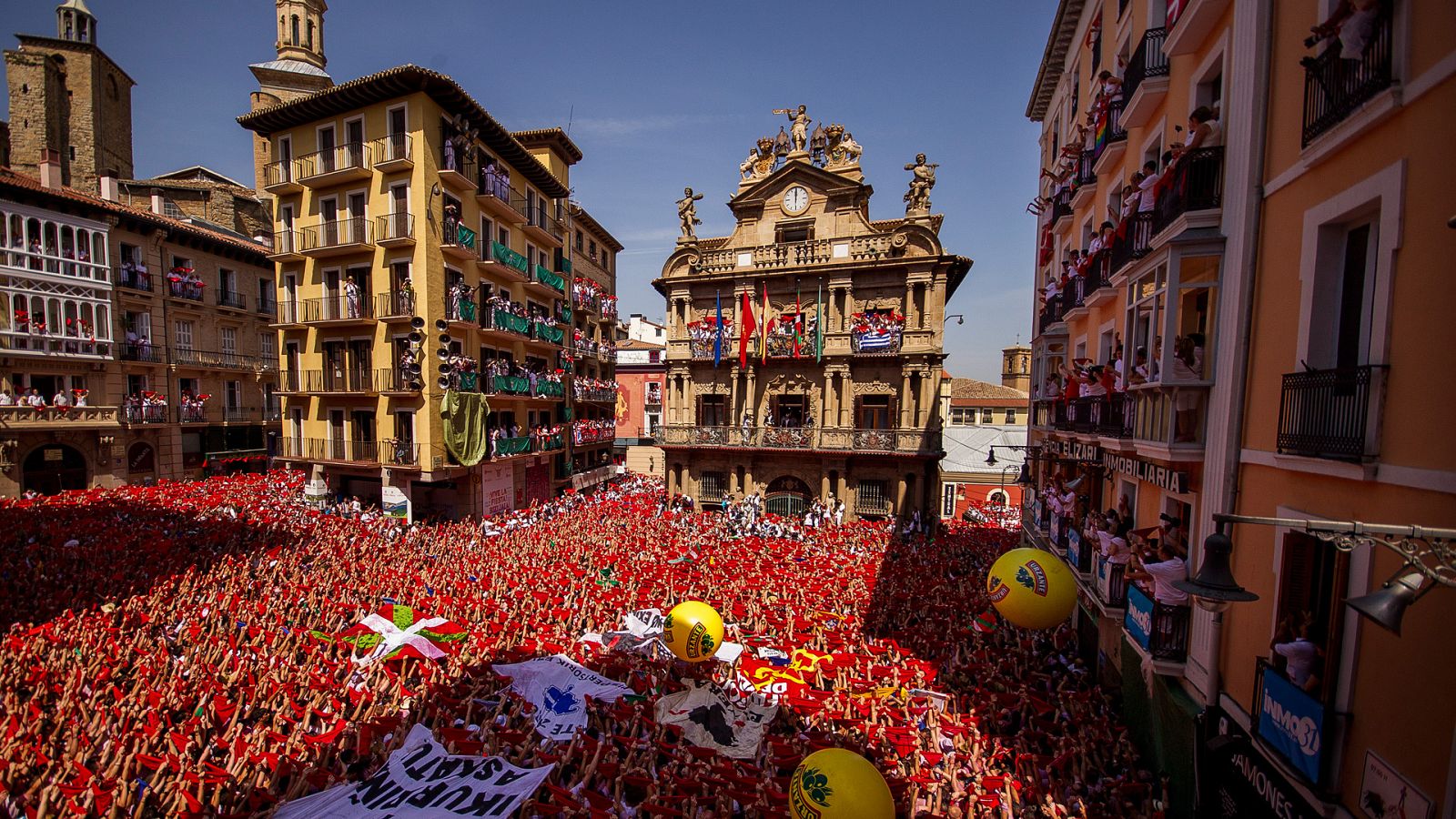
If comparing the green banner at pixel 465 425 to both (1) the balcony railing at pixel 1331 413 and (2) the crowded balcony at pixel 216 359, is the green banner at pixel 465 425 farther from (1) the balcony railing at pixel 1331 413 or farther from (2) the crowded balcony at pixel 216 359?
(1) the balcony railing at pixel 1331 413

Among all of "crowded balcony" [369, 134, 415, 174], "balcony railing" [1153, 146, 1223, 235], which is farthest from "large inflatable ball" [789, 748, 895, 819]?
"crowded balcony" [369, 134, 415, 174]

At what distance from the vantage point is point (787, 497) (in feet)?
92.4

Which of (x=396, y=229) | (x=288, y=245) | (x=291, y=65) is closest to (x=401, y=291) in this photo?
(x=396, y=229)

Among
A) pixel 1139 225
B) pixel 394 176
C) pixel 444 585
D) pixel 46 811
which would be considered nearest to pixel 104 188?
pixel 394 176

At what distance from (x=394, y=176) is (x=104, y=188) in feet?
62.6

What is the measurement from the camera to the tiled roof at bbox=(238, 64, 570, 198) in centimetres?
2138

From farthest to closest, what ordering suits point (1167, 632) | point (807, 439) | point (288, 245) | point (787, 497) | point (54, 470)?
point (787, 497) < point (807, 439) < point (54, 470) < point (288, 245) < point (1167, 632)

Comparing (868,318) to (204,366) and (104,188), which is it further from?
(104,188)

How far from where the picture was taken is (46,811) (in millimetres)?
7000

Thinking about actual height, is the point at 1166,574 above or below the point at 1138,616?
above

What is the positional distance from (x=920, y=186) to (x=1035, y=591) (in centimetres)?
2124

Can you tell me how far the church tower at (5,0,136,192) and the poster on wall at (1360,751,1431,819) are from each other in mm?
50155

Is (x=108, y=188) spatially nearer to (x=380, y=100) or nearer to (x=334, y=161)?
(x=334, y=161)

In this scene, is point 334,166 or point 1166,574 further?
point 334,166
